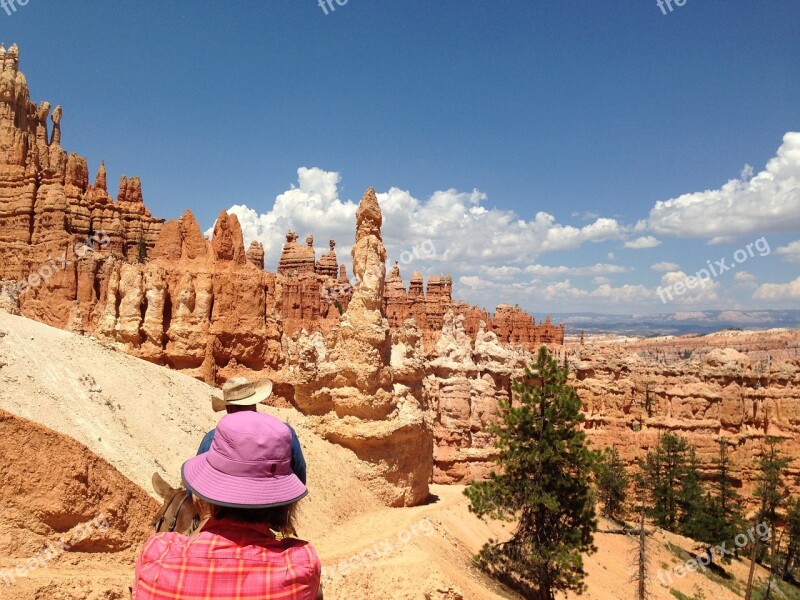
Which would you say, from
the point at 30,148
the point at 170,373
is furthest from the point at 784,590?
the point at 30,148

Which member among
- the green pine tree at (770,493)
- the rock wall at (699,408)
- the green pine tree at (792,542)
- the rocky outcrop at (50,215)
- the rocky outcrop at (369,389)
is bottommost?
the green pine tree at (792,542)

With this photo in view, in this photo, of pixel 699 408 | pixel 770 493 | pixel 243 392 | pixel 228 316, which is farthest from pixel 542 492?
pixel 699 408

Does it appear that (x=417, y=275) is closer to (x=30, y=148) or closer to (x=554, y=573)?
(x=30, y=148)

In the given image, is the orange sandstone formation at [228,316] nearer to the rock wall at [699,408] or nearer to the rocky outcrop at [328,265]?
the rock wall at [699,408]

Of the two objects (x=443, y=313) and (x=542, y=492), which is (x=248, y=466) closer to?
(x=542, y=492)

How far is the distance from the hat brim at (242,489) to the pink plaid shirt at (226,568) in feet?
0.42

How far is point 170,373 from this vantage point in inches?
639

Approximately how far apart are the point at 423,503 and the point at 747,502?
25690 mm

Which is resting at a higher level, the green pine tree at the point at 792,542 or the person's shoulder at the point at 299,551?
the person's shoulder at the point at 299,551

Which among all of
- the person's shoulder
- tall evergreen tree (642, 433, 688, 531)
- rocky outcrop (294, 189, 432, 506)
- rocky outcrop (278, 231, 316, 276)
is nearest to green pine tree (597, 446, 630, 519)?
tall evergreen tree (642, 433, 688, 531)

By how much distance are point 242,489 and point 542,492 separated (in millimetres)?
12003

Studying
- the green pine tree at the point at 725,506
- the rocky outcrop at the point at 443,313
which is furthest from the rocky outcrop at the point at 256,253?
the green pine tree at the point at 725,506

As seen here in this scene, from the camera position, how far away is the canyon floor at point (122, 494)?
6324 millimetres

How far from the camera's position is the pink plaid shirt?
221 cm
